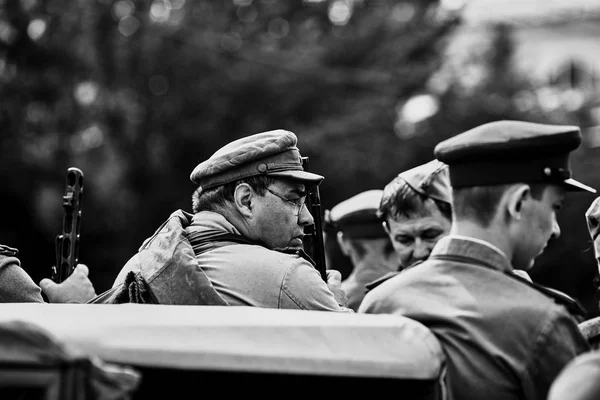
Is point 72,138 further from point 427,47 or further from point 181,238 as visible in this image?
point 181,238

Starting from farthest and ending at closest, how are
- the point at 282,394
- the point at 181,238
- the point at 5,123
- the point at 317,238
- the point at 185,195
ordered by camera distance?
the point at 185,195 < the point at 5,123 < the point at 317,238 < the point at 181,238 < the point at 282,394

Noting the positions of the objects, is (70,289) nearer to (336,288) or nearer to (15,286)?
(15,286)

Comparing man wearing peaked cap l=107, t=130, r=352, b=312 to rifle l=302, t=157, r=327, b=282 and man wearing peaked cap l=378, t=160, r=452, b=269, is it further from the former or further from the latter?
man wearing peaked cap l=378, t=160, r=452, b=269

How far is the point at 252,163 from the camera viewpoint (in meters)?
4.88

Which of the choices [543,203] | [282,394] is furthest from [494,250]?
[282,394]

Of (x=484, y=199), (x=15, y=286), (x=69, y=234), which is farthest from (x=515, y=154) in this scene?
(x=69, y=234)

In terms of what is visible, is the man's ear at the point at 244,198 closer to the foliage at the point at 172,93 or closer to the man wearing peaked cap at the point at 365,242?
the man wearing peaked cap at the point at 365,242

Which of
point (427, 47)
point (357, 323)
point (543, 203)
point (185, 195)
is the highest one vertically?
point (543, 203)

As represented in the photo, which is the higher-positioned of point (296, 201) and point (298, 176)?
point (298, 176)

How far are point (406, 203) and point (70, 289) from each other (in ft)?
6.10

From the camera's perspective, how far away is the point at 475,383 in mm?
3170

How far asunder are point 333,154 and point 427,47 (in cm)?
438

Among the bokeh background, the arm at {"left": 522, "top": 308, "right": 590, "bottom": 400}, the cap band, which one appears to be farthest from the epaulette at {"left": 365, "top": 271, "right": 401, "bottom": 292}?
the bokeh background

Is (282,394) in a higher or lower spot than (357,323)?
lower
